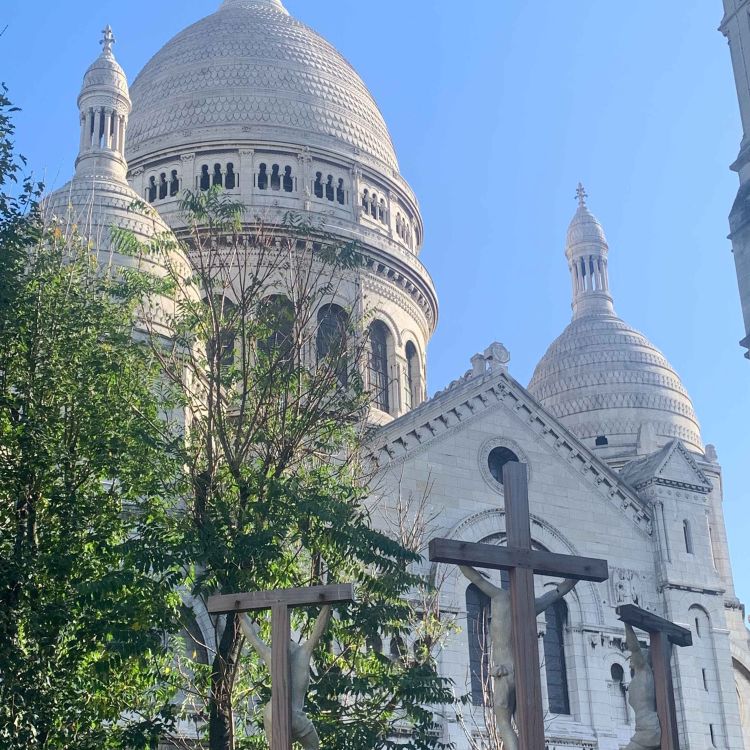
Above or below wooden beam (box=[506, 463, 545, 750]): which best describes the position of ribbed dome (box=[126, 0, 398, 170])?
above

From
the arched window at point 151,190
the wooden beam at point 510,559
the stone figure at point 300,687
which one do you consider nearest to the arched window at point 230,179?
the arched window at point 151,190

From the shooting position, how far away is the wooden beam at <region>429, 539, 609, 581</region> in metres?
11.4

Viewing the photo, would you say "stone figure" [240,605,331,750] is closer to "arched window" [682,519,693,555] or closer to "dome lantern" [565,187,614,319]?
"arched window" [682,519,693,555]

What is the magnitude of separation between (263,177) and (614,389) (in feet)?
49.0

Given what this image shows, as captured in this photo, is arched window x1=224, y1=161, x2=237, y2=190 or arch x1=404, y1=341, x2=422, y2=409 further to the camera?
arched window x1=224, y1=161, x2=237, y2=190

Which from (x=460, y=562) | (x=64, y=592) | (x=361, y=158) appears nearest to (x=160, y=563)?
(x=64, y=592)

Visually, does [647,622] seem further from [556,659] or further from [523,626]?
[556,659]

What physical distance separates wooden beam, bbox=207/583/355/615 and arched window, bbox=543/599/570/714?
778 inches

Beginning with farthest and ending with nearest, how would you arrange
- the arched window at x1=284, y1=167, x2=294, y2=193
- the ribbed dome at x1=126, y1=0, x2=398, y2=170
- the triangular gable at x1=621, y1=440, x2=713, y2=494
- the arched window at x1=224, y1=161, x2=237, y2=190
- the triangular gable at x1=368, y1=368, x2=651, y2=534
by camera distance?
the ribbed dome at x1=126, y1=0, x2=398, y2=170, the arched window at x1=284, y1=167, x2=294, y2=193, the arched window at x1=224, y1=161, x2=237, y2=190, the triangular gable at x1=621, y1=440, x2=713, y2=494, the triangular gable at x1=368, y1=368, x2=651, y2=534

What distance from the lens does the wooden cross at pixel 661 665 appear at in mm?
12734

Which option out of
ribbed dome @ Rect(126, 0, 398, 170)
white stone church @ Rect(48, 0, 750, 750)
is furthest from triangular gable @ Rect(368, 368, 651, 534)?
ribbed dome @ Rect(126, 0, 398, 170)

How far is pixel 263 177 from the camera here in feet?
153

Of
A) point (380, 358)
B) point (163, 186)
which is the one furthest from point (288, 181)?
point (380, 358)

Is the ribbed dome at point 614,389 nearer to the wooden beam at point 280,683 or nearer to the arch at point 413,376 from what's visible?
the arch at point 413,376
